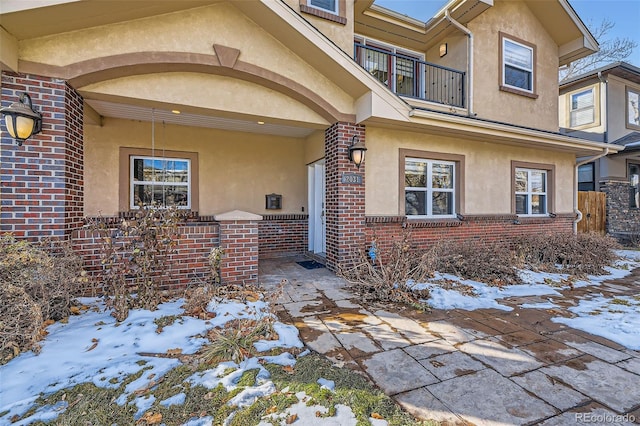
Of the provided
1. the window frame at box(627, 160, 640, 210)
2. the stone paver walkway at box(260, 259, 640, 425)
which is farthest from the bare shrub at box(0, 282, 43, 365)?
the window frame at box(627, 160, 640, 210)

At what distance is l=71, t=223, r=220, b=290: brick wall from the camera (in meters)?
4.15

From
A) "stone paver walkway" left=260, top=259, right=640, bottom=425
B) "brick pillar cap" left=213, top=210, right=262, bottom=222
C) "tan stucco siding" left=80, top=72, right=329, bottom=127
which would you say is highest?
"tan stucco siding" left=80, top=72, right=329, bottom=127

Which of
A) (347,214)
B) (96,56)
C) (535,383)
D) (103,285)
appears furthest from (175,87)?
(535,383)

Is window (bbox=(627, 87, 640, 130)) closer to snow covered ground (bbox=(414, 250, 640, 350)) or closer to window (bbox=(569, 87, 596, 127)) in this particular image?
window (bbox=(569, 87, 596, 127))

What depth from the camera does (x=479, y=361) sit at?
2.77 meters

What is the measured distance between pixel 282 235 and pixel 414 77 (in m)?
5.82

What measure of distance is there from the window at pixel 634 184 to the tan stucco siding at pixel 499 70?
Result: 21.7 ft

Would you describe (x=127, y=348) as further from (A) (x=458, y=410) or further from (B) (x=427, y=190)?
(B) (x=427, y=190)

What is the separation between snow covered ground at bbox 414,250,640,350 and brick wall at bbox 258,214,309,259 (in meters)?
3.90

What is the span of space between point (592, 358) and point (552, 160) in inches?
300

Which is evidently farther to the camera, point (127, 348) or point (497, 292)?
point (497, 292)

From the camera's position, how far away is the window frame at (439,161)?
6438 mm

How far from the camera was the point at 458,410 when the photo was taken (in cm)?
212

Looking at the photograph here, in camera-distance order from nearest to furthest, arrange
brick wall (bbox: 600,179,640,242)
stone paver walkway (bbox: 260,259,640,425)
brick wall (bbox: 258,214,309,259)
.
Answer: stone paver walkway (bbox: 260,259,640,425) < brick wall (bbox: 258,214,309,259) < brick wall (bbox: 600,179,640,242)
